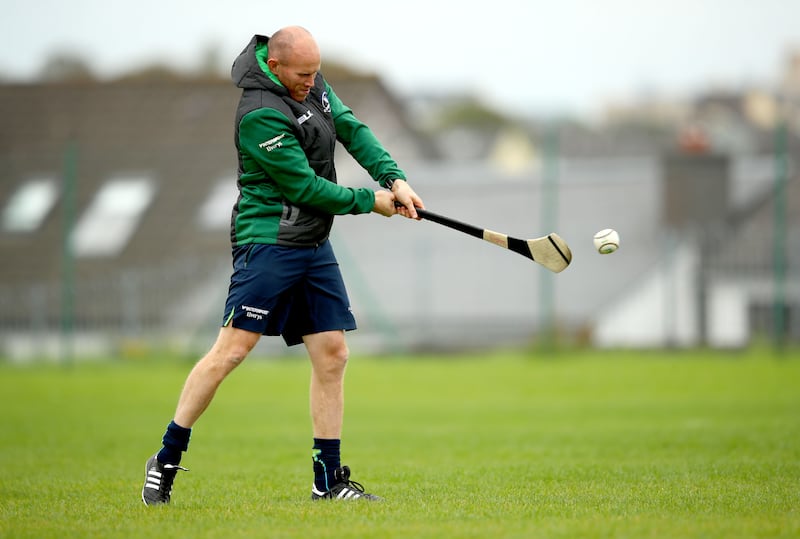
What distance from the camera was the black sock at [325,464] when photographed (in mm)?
5816

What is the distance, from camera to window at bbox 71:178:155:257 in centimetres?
1712

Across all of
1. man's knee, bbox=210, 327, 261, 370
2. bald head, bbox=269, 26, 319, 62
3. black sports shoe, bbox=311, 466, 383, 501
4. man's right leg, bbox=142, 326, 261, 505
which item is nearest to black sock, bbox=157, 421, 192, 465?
man's right leg, bbox=142, 326, 261, 505

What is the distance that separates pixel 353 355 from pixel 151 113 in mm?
8152

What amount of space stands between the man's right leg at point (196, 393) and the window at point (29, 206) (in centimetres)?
1190

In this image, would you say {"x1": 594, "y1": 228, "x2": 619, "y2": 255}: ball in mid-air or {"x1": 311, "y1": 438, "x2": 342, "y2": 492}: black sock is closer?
{"x1": 311, "y1": 438, "x2": 342, "y2": 492}: black sock

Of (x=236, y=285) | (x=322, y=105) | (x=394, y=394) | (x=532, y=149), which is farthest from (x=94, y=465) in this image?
(x=532, y=149)

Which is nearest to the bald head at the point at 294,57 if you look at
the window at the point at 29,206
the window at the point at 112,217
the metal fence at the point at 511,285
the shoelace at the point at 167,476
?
the shoelace at the point at 167,476

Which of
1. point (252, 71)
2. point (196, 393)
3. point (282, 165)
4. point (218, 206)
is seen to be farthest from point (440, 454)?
point (218, 206)

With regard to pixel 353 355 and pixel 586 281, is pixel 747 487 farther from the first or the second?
pixel 586 281

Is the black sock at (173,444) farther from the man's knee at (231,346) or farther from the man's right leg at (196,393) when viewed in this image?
the man's knee at (231,346)

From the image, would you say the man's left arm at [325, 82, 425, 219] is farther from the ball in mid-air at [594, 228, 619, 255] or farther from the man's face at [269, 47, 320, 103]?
the ball in mid-air at [594, 228, 619, 255]

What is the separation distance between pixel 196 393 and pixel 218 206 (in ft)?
43.7

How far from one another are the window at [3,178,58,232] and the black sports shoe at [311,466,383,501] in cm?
1199

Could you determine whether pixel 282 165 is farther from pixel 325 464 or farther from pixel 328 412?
pixel 325 464
